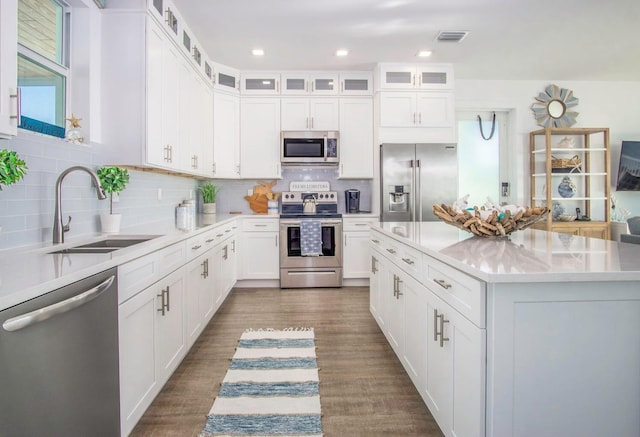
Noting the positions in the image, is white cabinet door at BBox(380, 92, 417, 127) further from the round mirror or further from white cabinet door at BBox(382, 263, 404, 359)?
white cabinet door at BBox(382, 263, 404, 359)

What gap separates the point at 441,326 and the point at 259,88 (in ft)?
13.6

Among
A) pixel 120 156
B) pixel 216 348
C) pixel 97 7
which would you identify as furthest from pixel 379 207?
pixel 97 7

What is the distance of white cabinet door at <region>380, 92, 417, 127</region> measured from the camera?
4.88 metres

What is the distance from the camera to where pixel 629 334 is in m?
1.32

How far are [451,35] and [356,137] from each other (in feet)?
5.35

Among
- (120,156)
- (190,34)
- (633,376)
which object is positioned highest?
(190,34)

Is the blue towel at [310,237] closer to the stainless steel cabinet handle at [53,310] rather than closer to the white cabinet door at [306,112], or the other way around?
the white cabinet door at [306,112]

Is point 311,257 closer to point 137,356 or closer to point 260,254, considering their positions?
point 260,254

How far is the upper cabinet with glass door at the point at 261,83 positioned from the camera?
506cm

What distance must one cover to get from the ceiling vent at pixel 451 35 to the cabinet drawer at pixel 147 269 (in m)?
3.11

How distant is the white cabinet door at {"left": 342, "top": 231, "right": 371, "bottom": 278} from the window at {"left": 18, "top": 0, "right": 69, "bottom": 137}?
327 centimetres

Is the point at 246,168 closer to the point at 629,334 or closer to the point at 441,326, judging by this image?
the point at 441,326

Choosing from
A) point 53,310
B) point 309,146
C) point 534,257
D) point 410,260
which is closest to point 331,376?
point 410,260

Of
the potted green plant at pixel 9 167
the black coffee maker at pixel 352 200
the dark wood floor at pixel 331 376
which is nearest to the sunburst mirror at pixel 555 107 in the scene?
the black coffee maker at pixel 352 200
